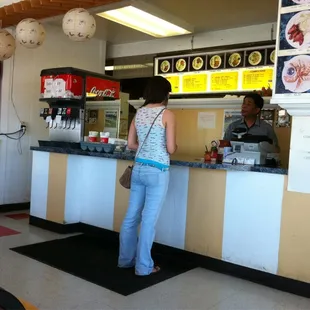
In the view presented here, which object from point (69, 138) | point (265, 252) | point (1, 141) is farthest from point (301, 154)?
point (1, 141)

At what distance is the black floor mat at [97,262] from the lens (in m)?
3.05

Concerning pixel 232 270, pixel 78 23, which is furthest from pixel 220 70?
pixel 232 270

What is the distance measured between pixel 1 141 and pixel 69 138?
4.40ft

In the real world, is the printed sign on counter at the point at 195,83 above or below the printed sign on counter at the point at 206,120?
above

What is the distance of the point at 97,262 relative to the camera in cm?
351

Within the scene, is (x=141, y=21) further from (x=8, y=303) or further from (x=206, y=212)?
(x=8, y=303)

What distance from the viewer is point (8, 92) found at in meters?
5.73

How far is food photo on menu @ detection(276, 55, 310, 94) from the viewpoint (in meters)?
2.75

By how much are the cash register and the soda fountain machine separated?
7.41 feet

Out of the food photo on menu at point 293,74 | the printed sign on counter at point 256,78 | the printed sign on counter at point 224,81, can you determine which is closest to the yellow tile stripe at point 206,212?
the food photo on menu at point 293,74

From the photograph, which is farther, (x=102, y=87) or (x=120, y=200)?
(x=102, y=87)

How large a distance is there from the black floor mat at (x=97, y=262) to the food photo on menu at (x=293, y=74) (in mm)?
1771

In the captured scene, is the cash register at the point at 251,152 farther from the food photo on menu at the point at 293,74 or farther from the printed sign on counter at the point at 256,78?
the printed sign on counter at the point at 256,78

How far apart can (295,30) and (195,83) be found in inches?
Result: 142
